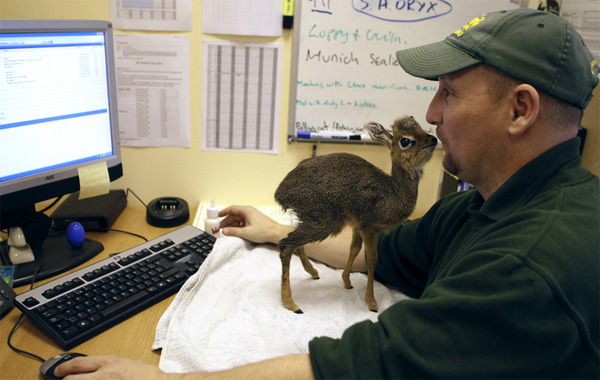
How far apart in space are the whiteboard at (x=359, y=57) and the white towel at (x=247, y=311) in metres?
0.54

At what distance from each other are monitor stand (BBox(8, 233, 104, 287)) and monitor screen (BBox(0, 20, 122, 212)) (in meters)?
0.15

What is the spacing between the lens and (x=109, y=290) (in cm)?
101

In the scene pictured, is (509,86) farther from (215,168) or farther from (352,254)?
(215,168)

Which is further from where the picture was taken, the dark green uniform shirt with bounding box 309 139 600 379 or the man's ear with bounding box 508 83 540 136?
the man's ear with bounding box 508 83 540 136

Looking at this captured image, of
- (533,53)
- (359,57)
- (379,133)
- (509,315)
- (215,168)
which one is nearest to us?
(509,315)

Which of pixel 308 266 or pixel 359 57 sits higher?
pixel 359 57

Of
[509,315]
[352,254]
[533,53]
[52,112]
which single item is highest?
[533,53]

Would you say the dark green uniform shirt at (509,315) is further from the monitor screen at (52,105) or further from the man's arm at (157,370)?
the monitor screen at (52,105)

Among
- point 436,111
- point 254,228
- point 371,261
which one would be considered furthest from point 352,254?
point 436,111

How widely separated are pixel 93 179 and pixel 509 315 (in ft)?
3.65

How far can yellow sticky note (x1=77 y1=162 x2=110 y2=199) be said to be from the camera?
125cm

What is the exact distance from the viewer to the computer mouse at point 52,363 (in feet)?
2.65

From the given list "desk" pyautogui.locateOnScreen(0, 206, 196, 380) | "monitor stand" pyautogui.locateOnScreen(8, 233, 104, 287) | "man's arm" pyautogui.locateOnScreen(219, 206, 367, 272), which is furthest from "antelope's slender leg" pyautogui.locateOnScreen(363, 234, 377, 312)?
"monitor stand" pyautogui.locateOnScreen(8, 233, 104, 287)

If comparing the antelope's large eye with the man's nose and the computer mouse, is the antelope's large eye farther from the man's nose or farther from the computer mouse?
the computer mouse
